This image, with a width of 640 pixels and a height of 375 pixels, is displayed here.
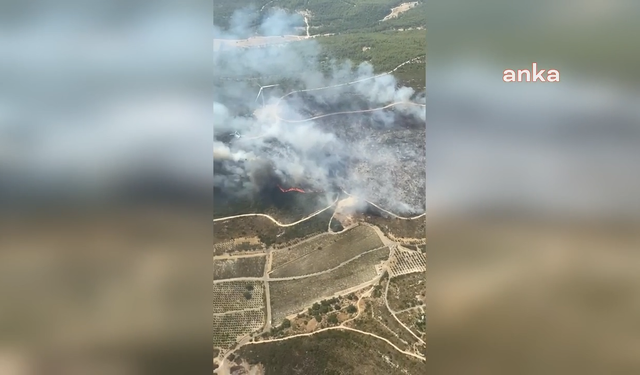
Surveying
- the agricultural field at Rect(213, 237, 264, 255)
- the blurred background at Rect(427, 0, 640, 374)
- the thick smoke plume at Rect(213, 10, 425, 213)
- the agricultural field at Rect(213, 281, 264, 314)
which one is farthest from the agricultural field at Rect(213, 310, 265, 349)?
the blurred background at Rect(427, 0, 640, 374)

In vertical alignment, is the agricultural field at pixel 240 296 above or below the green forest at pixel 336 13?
below

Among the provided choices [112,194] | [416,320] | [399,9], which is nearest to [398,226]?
[416,320]

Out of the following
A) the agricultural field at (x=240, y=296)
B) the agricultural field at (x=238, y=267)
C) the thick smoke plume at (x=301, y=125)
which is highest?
the thick smoke plume at (x=301, y=125)

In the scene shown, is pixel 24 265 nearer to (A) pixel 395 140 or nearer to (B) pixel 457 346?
(A) pixel 395 140

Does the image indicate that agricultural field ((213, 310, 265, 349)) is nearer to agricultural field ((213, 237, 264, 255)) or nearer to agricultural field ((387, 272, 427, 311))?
agricultural field ((213, 237, 264, 255))

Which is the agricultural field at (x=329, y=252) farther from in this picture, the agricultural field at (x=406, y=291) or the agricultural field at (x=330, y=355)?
the agricultural field at (x=330, y=355)

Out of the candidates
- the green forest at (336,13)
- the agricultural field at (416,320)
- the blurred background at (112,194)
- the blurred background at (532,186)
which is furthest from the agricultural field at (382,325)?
the green forest at (336,13)

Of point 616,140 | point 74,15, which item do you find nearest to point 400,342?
point 616,140
